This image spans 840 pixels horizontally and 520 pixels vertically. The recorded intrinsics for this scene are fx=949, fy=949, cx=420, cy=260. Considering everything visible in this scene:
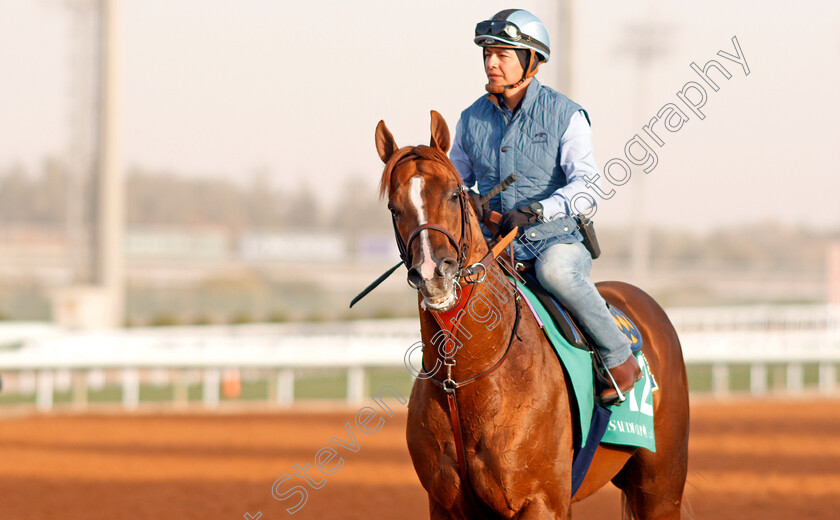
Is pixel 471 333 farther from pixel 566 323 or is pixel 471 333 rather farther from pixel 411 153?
pixel 411 153

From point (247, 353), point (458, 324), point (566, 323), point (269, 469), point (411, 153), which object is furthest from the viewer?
point (247, 353)

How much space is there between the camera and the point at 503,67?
381 centimetres

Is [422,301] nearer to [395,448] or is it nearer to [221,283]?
[395,448]

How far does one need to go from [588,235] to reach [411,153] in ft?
3.52

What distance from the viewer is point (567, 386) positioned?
3689mm

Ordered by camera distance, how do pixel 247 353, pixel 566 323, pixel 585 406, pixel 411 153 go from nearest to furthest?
pixel 411 153, pixel 585 406, pixel 566 323, pixel 247 353

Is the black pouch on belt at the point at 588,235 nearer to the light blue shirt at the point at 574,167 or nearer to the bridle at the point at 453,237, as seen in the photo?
the light blue shirt at the point at 574,167

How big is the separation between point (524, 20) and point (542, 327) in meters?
1.23

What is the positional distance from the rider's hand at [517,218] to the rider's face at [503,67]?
0.57m

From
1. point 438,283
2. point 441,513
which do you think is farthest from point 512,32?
point 441,513

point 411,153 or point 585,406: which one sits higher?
point 411,153

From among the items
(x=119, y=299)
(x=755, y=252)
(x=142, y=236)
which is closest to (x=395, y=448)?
(x=119, y=299)

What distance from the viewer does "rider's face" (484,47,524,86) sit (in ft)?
12.5

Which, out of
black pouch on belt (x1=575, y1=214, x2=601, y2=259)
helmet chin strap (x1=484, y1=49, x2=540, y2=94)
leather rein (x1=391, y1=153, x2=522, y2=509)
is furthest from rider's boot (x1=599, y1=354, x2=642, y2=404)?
helmet chin strap (x1=484, y1=49, x2=540, y2=94)
